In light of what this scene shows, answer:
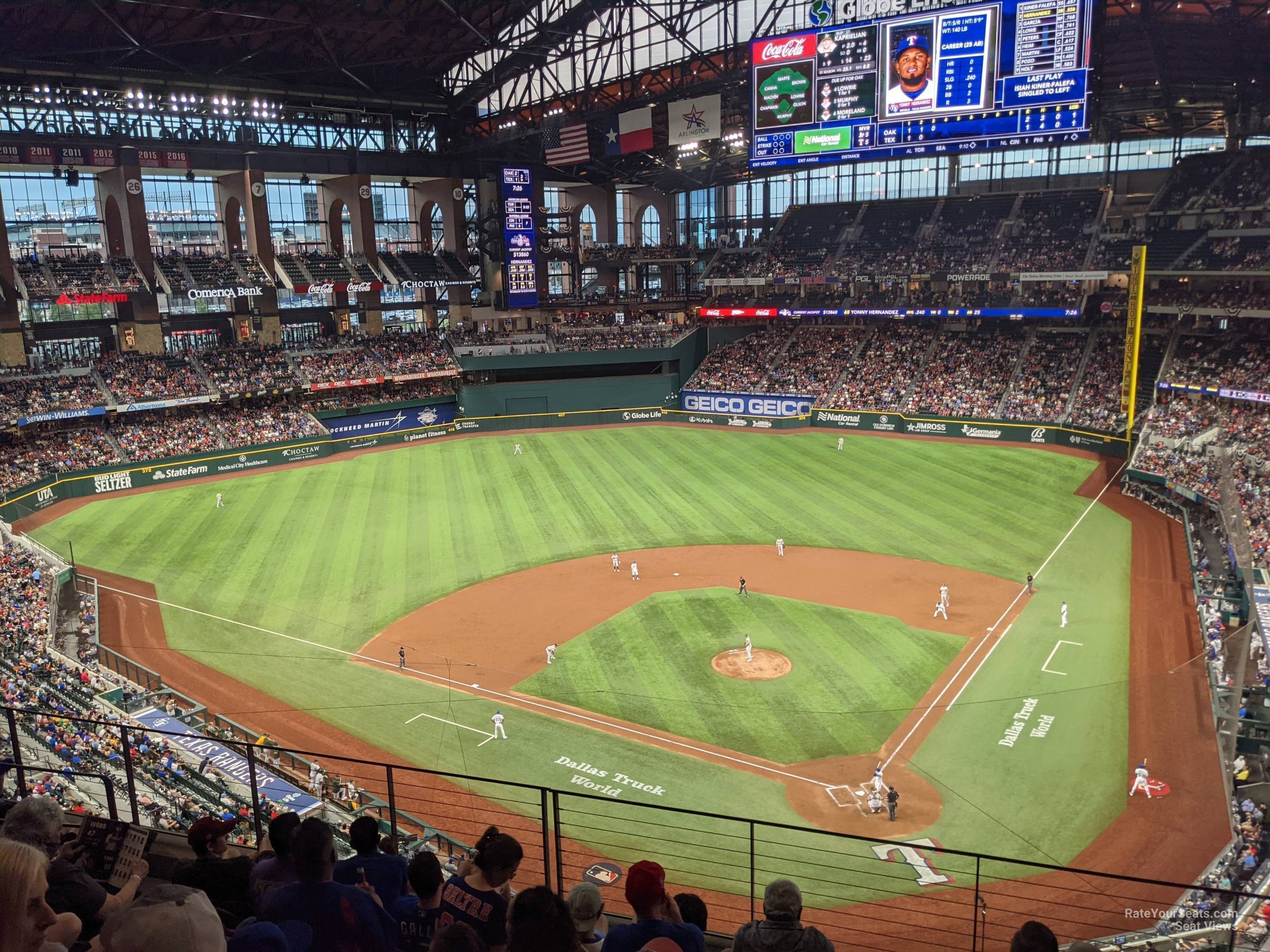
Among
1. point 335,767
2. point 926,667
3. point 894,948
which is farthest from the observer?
point 926,667

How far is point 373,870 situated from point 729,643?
22.2 metres

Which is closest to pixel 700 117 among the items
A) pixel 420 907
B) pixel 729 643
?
pixel 729 643

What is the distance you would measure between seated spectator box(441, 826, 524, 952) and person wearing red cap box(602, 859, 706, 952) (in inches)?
25.4

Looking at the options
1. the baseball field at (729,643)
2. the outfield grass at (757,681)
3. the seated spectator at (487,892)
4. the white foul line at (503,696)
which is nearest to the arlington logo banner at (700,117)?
the baseball field at (729,643)

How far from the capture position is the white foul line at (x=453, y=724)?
75.8 feet

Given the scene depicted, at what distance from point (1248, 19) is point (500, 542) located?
34.0m

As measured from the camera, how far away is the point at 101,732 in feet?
65.0

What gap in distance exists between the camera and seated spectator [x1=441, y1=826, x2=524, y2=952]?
5234 millimetres

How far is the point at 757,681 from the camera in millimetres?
25203

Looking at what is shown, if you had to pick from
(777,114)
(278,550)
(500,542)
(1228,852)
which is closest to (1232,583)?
(1228,852)

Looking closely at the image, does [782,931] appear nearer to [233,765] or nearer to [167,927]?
[167,927]

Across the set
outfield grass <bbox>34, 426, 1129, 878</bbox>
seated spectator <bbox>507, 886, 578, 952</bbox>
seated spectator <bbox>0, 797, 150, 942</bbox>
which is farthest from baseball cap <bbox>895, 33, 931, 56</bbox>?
seated spectator <bbox>0, 797, 150, 942</bbox>

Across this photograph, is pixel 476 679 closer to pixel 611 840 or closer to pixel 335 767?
pixel 335 767

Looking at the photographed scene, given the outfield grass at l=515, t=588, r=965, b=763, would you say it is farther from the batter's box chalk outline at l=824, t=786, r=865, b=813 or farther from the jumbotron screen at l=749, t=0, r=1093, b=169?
the jumbotron screen at l=749, t=0, r=1093, b=169
